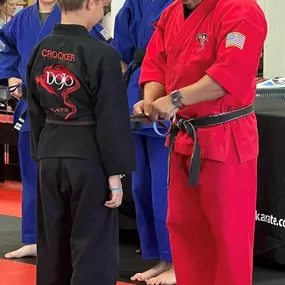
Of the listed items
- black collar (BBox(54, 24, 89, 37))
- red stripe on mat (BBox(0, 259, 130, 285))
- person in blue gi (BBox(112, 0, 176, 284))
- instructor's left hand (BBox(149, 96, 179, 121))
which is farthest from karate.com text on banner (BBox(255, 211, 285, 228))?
black collar (BBox(54, 24, 89, 37))

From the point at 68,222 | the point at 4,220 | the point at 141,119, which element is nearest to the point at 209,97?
the point at 141,119

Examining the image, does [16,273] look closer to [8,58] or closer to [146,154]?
[146,154]

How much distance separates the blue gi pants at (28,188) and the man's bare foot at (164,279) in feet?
2.48

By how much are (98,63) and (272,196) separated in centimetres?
149

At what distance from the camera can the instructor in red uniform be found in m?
2.25

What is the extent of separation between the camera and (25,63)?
3.63 m

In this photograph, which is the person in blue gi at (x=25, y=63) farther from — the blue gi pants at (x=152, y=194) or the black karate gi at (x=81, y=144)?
the black karate gi at (x=81, y=144)

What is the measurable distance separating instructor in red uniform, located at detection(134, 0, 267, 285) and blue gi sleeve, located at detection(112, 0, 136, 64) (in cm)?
86

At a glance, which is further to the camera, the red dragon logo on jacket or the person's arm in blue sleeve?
the person's arm in blue sleeve

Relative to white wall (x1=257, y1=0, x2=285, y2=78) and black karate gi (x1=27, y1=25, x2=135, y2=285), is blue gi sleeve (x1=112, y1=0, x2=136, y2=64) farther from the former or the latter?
white wall (x1=257, y1=0, x2=285, y2=78)

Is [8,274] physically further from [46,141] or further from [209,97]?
[209,97]

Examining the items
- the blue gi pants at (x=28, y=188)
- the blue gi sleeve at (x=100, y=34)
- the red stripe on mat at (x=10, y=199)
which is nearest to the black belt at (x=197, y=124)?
the blue gi sleeve at (x=100, y=34)

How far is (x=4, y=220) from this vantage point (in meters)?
4.72

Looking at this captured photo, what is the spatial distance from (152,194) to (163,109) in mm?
1165
